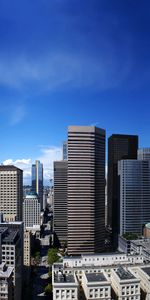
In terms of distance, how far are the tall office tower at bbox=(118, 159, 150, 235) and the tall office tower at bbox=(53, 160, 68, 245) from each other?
28.6 meters

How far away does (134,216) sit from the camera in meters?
133

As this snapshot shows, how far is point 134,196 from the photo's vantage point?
5295 inches

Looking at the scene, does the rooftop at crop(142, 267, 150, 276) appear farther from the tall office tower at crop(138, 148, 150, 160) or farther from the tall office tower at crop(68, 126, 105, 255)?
the tall office tower at crop(138, 148, 150, 160)

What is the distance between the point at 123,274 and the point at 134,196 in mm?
76758

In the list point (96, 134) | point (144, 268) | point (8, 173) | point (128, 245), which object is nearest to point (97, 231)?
point (128, 245)

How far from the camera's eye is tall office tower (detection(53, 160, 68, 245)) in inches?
5620

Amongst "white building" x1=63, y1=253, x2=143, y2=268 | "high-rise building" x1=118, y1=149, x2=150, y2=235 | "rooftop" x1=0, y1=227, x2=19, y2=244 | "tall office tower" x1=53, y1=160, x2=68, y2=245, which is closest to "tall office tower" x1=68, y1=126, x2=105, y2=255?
"high-rise building" x1=118, y1=149, x2=150, y2=235

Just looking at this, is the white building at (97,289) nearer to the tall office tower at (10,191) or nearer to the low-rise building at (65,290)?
the low-rise building at (65,290)

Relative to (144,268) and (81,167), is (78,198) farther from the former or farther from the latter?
(144,268)

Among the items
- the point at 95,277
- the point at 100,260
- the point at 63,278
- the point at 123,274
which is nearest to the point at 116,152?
the point at 100,260

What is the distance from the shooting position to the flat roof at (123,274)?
58.6m

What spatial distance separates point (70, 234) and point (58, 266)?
3997 cm

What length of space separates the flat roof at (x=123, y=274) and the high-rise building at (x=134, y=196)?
69.6 meters

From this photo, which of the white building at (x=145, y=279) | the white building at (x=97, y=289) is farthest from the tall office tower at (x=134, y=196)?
the white building at (x=97, y=289)
